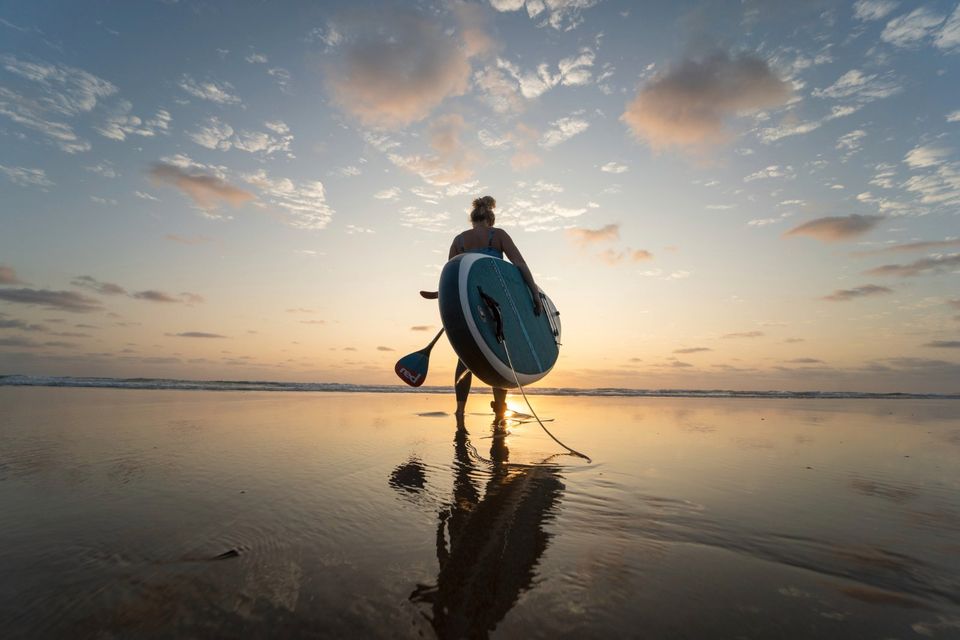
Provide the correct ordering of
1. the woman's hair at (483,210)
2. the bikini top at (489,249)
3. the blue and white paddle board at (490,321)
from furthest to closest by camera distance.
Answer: the woman's hair at (483,210), the bikini top at (489,249), the blue and white paddle board at (490,321)

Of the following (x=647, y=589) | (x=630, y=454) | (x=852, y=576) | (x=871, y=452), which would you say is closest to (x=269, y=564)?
(x=647, y=589)

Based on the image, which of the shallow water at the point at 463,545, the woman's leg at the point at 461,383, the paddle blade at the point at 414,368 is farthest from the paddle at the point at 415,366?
the shallow water at the point at 463,545

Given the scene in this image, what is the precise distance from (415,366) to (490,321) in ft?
8.88

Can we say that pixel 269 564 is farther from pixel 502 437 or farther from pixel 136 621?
pixel 502 437

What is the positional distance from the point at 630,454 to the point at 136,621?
399 centimetres

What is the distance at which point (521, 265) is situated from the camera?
245 inches

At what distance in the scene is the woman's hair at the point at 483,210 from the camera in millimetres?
6730

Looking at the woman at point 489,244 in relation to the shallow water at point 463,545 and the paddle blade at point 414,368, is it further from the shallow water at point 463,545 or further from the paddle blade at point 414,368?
the shallow water at point 463,545

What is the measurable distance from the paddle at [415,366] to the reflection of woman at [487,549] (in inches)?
155

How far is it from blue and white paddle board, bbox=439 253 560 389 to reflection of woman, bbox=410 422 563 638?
5.78ft

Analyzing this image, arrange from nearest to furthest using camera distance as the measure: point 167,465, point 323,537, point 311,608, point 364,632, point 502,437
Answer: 1. point 364,632
2. point 311,608
3. point 323,537
4. point 167,465
5. point 502,437

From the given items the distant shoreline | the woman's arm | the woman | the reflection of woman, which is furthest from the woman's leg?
the distant shoreline

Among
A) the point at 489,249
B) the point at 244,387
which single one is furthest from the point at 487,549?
the point at 244,387

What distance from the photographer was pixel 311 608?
1.27 meters
